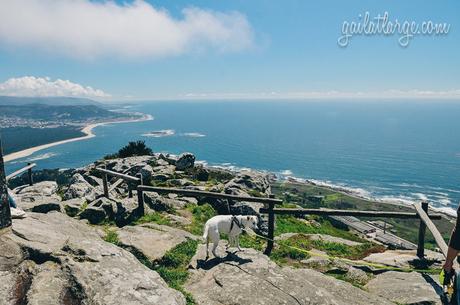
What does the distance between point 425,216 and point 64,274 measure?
11.4 metres

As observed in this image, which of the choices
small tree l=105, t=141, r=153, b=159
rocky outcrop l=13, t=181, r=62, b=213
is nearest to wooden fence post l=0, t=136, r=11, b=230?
rocky outcrop l=13, t=181, r=62, b=213

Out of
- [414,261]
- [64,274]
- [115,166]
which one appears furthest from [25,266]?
[115,166]

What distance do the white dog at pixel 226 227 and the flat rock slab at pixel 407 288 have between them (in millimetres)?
4025

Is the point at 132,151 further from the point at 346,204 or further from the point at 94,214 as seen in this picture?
the point at 346,204

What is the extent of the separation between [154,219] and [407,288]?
10318 millimetres

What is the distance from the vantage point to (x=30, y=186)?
74.9 ft

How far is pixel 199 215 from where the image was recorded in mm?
18469

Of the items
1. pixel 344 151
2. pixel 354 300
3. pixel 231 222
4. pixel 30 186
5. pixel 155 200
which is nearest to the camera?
pixel 354 300

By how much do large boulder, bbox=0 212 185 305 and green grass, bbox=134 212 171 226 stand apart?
25.0ft

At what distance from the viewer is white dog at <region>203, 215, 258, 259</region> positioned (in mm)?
10352

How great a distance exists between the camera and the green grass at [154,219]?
15281 millimetres

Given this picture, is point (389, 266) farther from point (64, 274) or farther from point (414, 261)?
point (64, 274)

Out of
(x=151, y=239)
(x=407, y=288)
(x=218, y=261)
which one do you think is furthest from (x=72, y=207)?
(x=407, y=288)

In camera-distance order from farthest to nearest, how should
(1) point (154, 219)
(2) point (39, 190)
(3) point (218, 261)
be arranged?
(2) point (39, 190) → (1) point (154, 219) → (3) point (218, 261)
